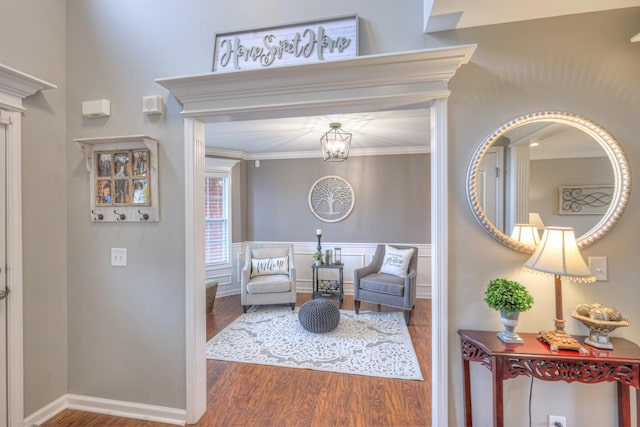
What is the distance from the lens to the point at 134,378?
1.85m

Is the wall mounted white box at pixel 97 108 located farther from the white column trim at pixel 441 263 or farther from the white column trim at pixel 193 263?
the white column trim at pixel 441 263

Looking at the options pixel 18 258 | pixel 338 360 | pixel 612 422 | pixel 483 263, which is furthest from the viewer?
pixel 338 360

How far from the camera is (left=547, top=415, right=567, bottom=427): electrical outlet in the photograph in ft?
4.69

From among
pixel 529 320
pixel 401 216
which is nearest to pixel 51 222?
pixel 529 320

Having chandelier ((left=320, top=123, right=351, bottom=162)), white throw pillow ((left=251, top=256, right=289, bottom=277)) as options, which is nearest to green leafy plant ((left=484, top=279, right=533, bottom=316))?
chandelier ((left=320, top=123, right=351, bottom=162))

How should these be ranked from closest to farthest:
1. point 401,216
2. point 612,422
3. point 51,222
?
point 612,422
point 51,222
point 401,216

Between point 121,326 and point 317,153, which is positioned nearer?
point 121,326

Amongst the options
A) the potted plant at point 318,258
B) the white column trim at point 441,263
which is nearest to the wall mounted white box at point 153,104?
the white column trim at point 441,263

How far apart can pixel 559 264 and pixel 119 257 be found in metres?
2.58

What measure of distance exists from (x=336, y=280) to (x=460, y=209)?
345 cm

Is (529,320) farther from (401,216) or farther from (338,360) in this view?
(401,216)

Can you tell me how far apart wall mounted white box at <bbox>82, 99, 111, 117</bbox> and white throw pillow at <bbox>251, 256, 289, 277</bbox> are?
265 centimetres

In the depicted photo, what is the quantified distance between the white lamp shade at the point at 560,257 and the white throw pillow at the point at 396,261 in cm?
245

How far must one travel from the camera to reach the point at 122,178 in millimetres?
1831
